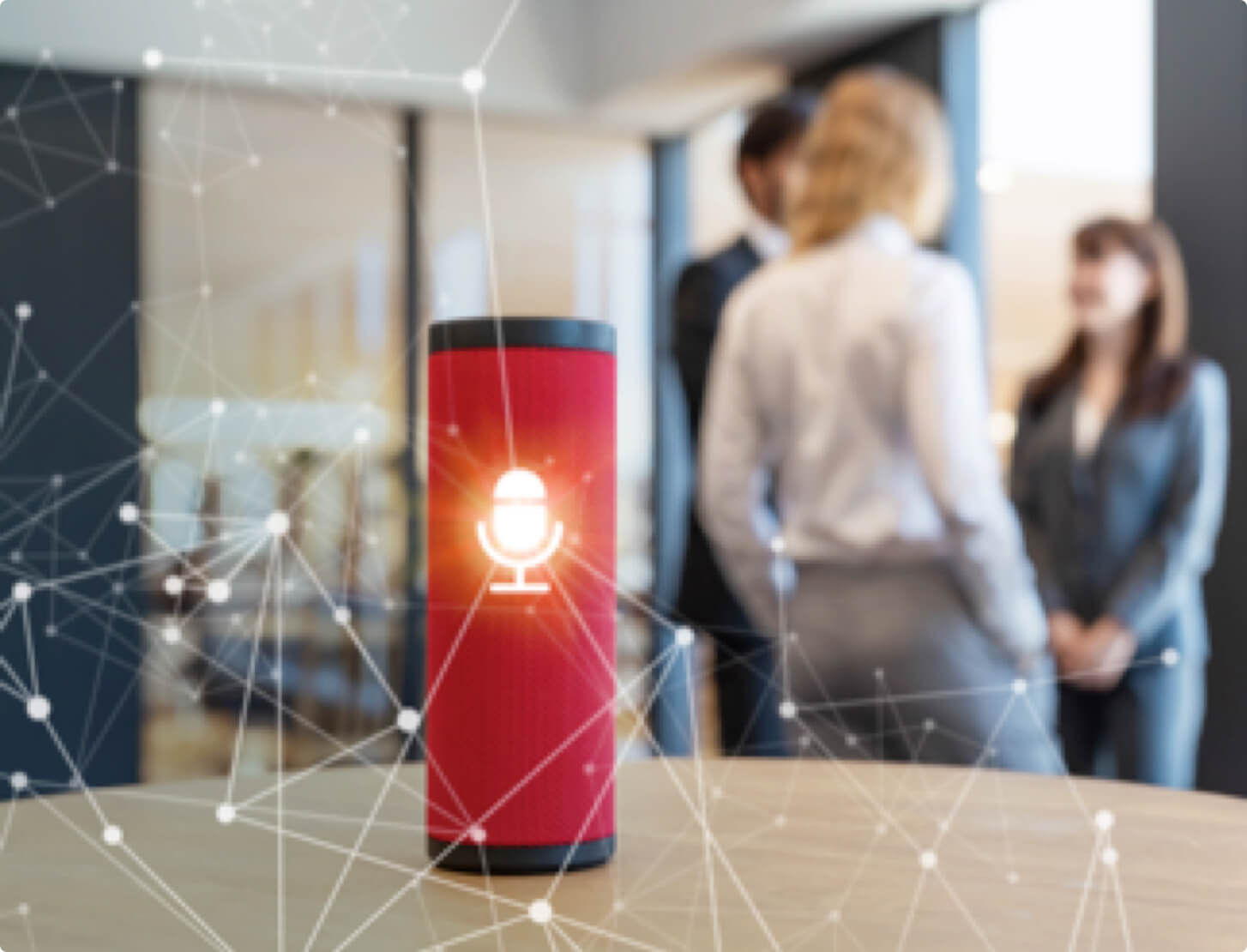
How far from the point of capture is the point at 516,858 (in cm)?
88

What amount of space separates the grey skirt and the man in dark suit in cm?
92

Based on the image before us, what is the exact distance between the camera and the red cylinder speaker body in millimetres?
864

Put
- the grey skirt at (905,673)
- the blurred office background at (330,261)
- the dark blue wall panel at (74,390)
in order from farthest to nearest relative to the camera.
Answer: the dark blue wall panel at (74,390) < the blurred office background at (330,261) < the grey skirt at (905,673)

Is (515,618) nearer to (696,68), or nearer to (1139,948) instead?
(1139,948)

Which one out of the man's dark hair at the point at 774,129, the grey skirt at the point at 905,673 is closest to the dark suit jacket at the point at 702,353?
the man's dark hair at the point at 774,129

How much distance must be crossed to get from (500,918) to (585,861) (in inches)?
4.5

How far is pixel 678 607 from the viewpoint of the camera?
301 cm

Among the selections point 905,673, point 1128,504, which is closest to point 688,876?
point 905,673

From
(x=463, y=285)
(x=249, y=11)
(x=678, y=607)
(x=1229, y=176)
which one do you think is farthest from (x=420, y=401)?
(x=1229, y=176)

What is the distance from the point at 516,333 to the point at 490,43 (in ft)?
11.3

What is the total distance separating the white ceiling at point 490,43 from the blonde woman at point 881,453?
1595mm

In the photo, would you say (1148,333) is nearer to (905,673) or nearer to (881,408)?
(881,408)

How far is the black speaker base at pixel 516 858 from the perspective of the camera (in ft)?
2.87

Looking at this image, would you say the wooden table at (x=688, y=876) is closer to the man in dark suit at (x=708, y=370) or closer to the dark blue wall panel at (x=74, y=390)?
the man in dark suit at (x=708, y=370)
